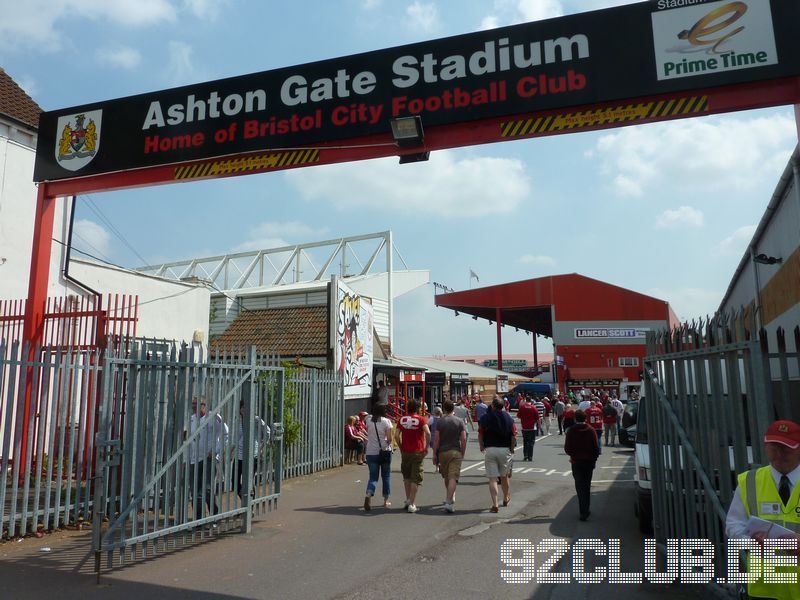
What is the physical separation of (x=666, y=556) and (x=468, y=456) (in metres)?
11.6

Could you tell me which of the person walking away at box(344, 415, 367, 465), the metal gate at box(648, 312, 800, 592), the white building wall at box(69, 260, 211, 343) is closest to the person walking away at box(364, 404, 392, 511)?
the metal gate at box(648, 312, 800, 592)

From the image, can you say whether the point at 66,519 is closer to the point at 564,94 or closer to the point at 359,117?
the point at 359,117

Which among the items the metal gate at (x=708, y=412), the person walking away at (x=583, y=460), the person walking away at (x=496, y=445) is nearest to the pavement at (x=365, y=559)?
the person walking away at (x=583, y=460)

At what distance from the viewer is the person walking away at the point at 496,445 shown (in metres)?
9.38

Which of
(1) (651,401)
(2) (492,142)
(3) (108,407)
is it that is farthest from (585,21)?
(3) (108,407)

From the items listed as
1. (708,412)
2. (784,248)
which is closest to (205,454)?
(708,412)

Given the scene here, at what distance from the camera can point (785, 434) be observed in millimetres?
3268

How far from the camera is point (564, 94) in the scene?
8125 mm

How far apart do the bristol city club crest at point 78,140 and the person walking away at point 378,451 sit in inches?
259

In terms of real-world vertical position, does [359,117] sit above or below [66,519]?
above

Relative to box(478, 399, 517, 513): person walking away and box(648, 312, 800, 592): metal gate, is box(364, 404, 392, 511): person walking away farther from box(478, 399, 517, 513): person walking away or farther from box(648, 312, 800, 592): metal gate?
box(648, 312, 800, 592): metal gate

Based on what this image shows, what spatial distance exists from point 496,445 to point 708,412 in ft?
16.1

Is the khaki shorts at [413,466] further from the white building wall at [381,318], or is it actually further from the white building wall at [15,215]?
the white building wall at [381,318]

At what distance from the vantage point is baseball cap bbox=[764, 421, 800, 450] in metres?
3.23
